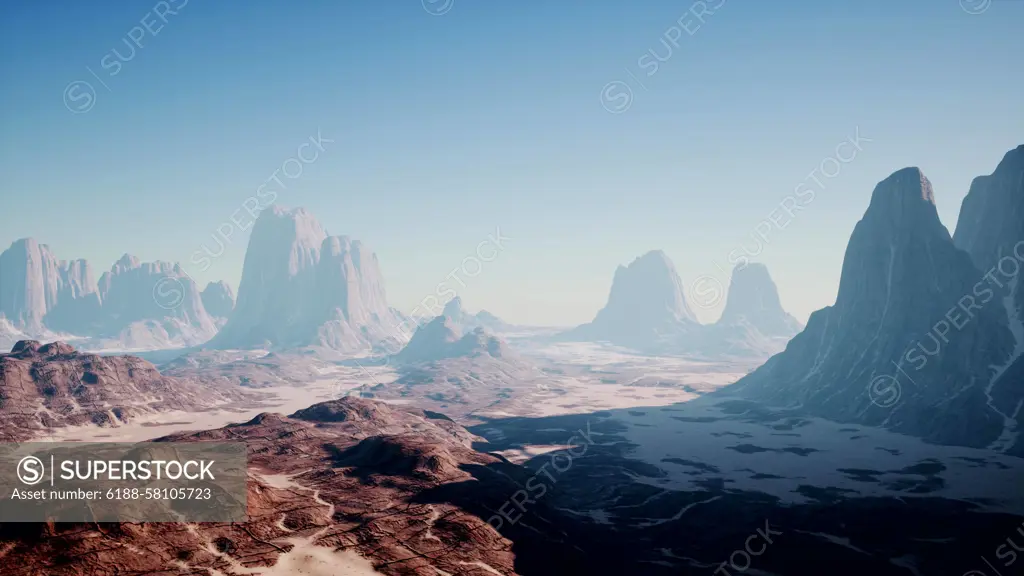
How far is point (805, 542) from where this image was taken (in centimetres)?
9275

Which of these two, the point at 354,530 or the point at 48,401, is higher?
the point at 354,530

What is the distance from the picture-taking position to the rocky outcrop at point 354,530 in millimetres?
67875

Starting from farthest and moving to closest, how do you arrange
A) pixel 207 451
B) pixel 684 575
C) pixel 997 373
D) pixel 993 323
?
pixel 993 323 → pixel 997 373 → pixel 207 451 → pixel 684 575

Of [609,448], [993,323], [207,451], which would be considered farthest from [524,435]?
[993,323]

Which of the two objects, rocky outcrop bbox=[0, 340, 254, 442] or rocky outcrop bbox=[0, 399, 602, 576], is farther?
rocky outcrop bbox=[0, 340, 254, 442]

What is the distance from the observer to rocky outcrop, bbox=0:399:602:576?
67.9 metres

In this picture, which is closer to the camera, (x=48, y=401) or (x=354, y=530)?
(x=354, y=530)

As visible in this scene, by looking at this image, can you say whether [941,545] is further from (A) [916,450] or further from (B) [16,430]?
(B) [16,430]

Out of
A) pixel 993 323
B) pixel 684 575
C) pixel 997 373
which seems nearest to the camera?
pixel 684 575

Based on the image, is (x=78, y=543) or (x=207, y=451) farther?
(x=207, y=451)

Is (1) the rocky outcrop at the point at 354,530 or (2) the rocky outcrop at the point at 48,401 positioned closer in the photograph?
(1) the rocky outcrop at the point at 354,530

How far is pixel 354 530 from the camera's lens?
83.1 m

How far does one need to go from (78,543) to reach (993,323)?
806 feet

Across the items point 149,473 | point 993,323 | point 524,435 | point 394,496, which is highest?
point 993,323
